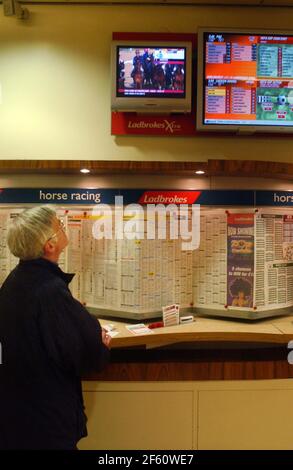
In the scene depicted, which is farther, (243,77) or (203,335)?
(243,77)

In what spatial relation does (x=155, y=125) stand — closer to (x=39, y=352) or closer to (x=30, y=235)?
(x=30, y=235)

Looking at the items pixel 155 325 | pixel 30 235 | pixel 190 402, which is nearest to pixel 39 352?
pixel 30 235

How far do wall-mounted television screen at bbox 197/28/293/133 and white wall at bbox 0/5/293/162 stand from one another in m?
0.25

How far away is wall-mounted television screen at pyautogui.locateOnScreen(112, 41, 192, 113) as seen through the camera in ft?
8.91

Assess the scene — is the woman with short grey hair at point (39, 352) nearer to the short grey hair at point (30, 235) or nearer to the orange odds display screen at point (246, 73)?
the short grey hair at point (30, 235)

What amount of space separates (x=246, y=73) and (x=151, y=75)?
0.71 meters

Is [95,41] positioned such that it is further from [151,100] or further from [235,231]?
[235,231]

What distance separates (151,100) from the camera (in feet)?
8.90

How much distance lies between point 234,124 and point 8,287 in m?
2.02

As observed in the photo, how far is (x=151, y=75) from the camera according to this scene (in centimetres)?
272

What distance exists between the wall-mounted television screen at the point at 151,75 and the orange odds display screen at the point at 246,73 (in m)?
0.17

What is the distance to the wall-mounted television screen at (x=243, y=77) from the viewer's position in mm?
2697

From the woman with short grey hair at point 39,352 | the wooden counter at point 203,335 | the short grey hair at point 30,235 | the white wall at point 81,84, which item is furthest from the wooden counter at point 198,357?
the white wall at point 81,84
